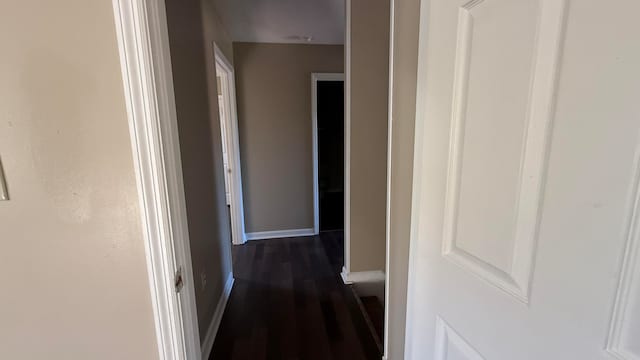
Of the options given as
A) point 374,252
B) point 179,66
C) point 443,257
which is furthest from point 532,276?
point 374,252

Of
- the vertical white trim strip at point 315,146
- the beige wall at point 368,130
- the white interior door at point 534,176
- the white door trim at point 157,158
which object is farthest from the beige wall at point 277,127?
the white interior door at point 534,176

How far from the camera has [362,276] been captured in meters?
2.66

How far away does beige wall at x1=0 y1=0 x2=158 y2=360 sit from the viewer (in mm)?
759

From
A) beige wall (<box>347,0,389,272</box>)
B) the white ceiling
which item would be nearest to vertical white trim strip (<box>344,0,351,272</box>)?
beige wall (<box>347,0,389,272</box>)

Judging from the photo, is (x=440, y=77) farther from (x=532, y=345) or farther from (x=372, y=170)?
(x=372, y=170)

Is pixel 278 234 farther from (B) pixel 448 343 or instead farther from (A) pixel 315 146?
(B) pixel 448 343

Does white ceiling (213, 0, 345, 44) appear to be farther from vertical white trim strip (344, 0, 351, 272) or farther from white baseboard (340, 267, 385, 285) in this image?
white baseboard (340, 267, 385, 285)

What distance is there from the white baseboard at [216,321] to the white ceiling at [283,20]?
92.9 inches

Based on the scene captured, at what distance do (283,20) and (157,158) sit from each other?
244 cm

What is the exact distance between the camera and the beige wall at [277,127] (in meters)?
3.44

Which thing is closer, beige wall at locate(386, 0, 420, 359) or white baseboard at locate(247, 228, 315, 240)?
beige wall at locate(386, 0, 420, 359)

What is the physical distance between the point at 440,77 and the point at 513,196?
35 cm

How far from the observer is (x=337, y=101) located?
3.80 m

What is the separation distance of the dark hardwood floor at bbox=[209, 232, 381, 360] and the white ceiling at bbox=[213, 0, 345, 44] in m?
2.42
